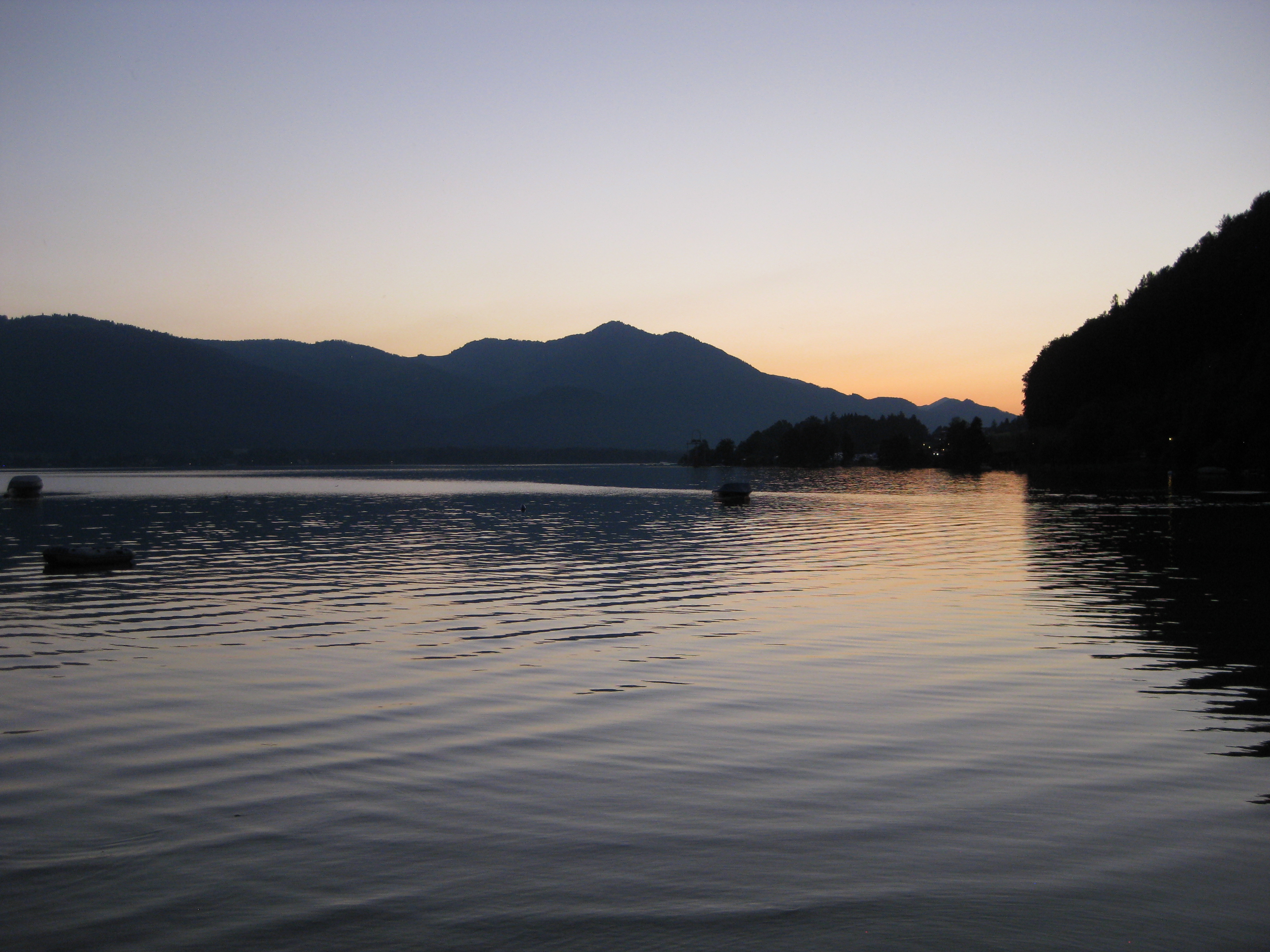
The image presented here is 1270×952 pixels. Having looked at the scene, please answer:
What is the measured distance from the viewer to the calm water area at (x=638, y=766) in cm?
939

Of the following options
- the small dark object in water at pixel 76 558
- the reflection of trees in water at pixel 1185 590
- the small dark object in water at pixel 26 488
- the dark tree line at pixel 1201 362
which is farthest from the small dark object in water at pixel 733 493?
the small dark object in water at pixel 26 488

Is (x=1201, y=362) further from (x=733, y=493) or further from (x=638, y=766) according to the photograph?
(x=638, y=766)

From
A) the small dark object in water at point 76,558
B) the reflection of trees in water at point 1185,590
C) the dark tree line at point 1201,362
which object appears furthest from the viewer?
the dark tree line at point 1201,362

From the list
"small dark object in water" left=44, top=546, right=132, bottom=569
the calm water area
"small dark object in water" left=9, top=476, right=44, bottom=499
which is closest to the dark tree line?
the calm water area

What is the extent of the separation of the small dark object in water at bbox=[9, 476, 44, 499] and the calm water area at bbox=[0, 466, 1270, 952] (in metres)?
108

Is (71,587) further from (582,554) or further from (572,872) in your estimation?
(572,872)

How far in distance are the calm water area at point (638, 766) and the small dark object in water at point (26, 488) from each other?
354 feet

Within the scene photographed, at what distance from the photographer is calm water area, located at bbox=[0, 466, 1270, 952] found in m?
9.39

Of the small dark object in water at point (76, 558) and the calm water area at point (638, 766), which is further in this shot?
the small dark object in water at point (76, 558)

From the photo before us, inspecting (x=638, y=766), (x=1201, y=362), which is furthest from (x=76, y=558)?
(x=1201, y=362)

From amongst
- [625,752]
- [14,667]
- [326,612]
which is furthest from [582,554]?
[625,752]

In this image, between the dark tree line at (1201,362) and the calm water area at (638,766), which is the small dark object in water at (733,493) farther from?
the calm water area at (638,766)

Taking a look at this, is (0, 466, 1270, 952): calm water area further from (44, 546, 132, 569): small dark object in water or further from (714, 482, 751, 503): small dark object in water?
(714, 482, 751, 503): small dark object in water

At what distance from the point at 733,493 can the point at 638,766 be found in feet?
330
